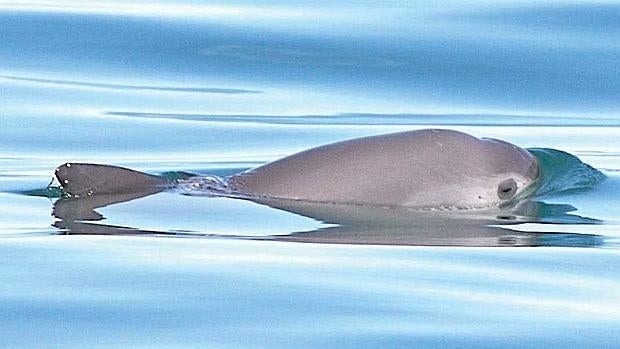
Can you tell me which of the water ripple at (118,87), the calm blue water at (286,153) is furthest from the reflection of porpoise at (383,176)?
the water ripple at (118,87)

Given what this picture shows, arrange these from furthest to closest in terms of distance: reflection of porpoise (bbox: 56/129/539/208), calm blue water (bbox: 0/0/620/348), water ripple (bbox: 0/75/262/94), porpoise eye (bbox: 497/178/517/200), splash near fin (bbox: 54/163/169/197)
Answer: water ripple (bbox: 0/75/262/94)
porpoise eye (bbox: 497/178/517/200)
reflection of porpoise (bbox: 56/129/539/208)
splash near fin (bbox: 54/163/169/197)
calm blue water (bbox: 0/0/620/348)

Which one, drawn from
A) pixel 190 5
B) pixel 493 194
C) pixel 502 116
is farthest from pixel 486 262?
pixel 190 5

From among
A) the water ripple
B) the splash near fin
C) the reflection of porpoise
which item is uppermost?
the water ripple

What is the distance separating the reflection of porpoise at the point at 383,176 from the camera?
23.9 feet

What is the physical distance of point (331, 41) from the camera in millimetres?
12367

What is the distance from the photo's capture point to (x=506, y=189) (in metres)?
7.77

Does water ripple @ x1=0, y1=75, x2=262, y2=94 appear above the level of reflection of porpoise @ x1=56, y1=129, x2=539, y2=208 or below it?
above

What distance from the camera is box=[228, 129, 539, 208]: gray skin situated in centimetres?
738

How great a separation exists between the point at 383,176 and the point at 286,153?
80.7 inches

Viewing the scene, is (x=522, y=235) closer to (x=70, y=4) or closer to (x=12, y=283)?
(x=12, y=283)

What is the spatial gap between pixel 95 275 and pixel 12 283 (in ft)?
0.86

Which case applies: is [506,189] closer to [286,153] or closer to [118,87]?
[286,153]

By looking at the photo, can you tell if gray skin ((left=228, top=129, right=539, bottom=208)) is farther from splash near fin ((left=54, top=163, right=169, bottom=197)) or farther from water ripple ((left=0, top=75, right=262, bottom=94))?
water ripple ((left=0, top=75, right=262, bottom=94))

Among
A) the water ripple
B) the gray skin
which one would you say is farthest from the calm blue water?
the gray skin
